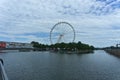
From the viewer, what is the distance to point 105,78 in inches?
1312

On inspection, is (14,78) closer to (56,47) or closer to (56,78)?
(56,78)

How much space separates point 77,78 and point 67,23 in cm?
10509

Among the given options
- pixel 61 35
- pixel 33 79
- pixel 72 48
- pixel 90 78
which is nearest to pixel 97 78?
pixel 90 78

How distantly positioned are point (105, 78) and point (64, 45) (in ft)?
521

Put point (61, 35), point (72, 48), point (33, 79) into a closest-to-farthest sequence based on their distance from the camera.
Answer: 1. point (33, 79)
2. point (61, 35)
3. point (72, 48)

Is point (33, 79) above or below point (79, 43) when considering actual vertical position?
below

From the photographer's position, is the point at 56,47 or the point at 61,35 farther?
the point at 56,47

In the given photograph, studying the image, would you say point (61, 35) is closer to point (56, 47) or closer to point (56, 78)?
point (56, 47)

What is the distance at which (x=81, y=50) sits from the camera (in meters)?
197

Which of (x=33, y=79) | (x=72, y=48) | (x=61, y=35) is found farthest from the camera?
(x=72, y=48)

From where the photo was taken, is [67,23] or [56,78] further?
[67,23]

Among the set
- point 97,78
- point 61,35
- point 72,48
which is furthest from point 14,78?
point 72,48

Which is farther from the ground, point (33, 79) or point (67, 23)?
point (67, 23)

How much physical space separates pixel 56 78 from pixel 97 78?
224 inches
